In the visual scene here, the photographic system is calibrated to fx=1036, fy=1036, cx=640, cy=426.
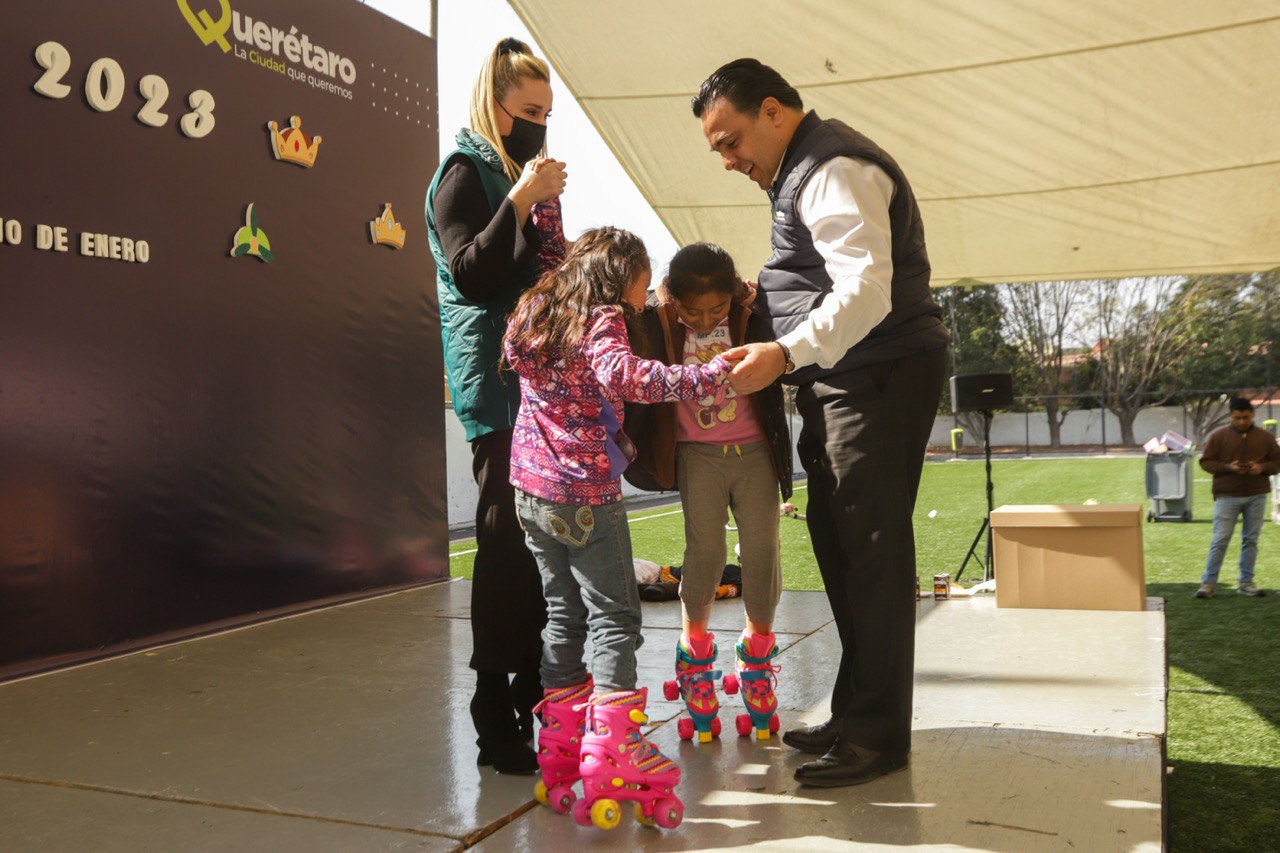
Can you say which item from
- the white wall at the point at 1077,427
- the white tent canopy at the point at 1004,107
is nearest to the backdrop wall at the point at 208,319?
the white tent canopy at the point at 1004,107

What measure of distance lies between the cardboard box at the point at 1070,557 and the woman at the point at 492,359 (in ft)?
9.91

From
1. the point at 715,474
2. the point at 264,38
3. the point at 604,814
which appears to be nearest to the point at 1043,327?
the point at 264,38

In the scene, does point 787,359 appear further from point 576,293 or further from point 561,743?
point 561,743

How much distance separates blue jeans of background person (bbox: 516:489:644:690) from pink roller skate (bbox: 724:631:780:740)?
1.79 feet

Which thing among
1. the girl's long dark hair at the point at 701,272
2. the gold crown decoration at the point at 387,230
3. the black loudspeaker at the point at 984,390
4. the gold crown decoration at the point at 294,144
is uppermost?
the gold crown decoration at the point at 294,144

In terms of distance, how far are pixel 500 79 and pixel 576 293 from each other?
2.07 feet

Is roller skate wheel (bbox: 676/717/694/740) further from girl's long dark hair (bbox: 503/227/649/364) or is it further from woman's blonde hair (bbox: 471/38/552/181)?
woman's blonde hair (bbox: 471/38/552/181)

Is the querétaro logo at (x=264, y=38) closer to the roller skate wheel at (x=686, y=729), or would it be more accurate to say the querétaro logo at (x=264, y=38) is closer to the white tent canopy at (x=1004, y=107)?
the white tent canopy at (x=1004, y=107)

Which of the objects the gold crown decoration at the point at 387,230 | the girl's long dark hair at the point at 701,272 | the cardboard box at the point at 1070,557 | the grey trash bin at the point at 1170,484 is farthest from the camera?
the grey trash bin at the point at 1170,484

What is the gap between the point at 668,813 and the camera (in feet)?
6.33

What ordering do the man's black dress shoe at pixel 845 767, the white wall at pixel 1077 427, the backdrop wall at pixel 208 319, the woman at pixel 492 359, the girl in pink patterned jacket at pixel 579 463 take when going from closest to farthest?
the girl in pink patterned jacket at pixel 579 463 → the man's black dress shoe at pixel 845 767 → the woman at pixel 492 359 → the backdrop wall at pixel 208 319 → the white wall at pixel 1077 427

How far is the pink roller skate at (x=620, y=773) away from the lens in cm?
193

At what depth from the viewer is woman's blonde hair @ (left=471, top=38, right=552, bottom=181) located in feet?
7.66

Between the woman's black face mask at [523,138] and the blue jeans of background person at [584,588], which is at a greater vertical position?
the woman's black face mask at [523,138]
